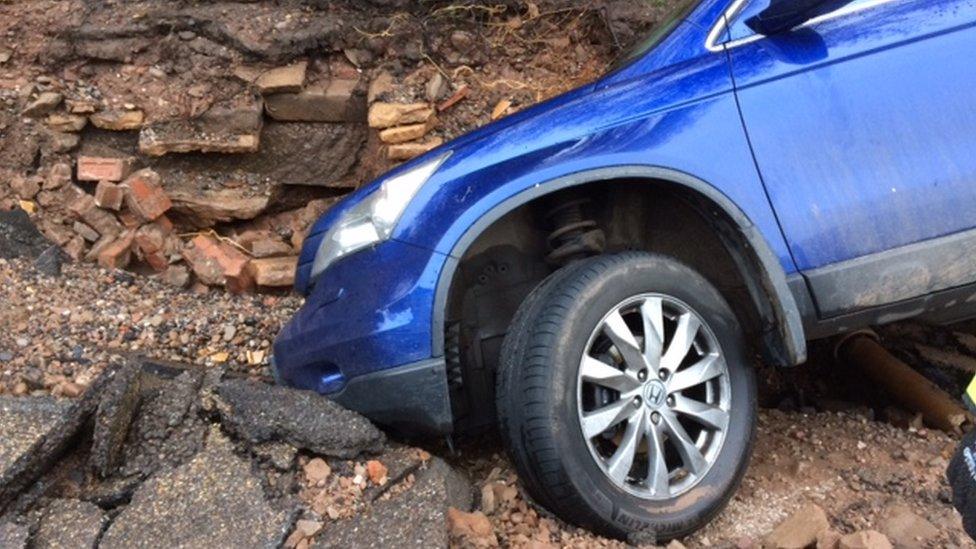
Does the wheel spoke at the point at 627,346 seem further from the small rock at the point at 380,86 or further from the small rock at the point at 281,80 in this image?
the small rock at the point at 281,80

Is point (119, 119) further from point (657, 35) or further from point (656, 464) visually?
point (656, 464)

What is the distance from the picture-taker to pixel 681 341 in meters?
3.87

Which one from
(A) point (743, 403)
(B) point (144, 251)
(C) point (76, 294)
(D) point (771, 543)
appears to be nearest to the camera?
(D) point (771, 543)

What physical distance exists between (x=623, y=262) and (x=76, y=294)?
2990 mm

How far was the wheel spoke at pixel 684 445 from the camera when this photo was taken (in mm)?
3812

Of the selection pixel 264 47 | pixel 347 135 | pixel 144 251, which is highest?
pixel 264 47

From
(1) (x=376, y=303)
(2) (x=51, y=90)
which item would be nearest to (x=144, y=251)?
(2) (x=51, y=90)

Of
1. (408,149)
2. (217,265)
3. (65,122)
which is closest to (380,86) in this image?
(408,149)

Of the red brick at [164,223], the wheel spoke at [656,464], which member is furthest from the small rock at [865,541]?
the red brick at [164,223]

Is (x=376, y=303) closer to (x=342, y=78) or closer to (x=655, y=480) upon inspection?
(x=655, y=480)

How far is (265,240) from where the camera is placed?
6.32 m

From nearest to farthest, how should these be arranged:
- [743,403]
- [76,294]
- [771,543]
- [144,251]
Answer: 1. [771,543]
2. [743,403]
3. [76,294]
4. [144,251]

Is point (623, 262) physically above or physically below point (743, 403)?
above

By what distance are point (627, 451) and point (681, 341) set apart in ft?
1.33
